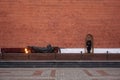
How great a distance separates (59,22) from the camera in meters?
16.1

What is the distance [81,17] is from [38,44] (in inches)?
96.3

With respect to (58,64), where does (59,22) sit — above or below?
above

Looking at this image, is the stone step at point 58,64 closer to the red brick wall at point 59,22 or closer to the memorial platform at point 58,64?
the memorial platform at point 58,64

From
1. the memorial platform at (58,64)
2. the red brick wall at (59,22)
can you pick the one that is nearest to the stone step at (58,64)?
the memorial platform at (58,64)

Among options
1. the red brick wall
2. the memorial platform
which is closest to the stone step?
the memorial platform

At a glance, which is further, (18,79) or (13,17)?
(13,17)

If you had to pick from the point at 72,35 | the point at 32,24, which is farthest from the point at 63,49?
the point at 32,24

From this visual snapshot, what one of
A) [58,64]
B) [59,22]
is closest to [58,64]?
[58,64]

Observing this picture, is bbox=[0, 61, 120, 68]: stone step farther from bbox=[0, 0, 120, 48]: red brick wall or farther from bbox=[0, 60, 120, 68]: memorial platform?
bbox=[0, 0, 120, 48]: red brick wall

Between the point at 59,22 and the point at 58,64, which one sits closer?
the point at 58,64

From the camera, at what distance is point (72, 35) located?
1612 centimetres

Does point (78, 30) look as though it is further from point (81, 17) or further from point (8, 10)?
point (8, 10)

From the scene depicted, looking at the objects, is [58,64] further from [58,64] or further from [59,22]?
[59,22]

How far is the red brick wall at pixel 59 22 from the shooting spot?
1605 cm
